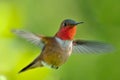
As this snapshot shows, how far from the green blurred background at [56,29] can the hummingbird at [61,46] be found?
23 cm

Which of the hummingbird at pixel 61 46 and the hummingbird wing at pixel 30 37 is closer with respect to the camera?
the hummingbird wing at pixel 30 37

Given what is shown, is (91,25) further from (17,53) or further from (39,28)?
(17,53)

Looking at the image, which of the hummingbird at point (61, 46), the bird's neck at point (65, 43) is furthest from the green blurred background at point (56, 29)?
the bird's neck at point (65, 43)

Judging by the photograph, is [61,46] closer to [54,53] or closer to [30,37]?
[54,53]

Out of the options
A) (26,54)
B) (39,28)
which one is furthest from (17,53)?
(39,28)

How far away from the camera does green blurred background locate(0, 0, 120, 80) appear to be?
3.44 meters

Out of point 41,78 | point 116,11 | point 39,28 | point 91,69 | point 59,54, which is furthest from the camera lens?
point 116,11

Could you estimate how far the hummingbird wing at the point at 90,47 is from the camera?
9.96 ft

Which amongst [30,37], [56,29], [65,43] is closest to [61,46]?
[65,43]

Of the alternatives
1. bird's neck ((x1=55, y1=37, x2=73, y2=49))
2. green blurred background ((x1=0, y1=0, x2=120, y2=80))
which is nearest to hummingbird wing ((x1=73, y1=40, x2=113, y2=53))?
bird's neck ((x1=55, y1=37, x2=73, y2=49))

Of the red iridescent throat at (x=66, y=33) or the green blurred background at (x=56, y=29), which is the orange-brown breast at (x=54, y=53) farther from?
the green blurred background at (x=56, y=29)

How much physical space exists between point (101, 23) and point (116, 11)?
265mm

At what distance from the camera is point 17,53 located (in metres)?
3.48

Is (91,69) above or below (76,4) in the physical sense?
below
